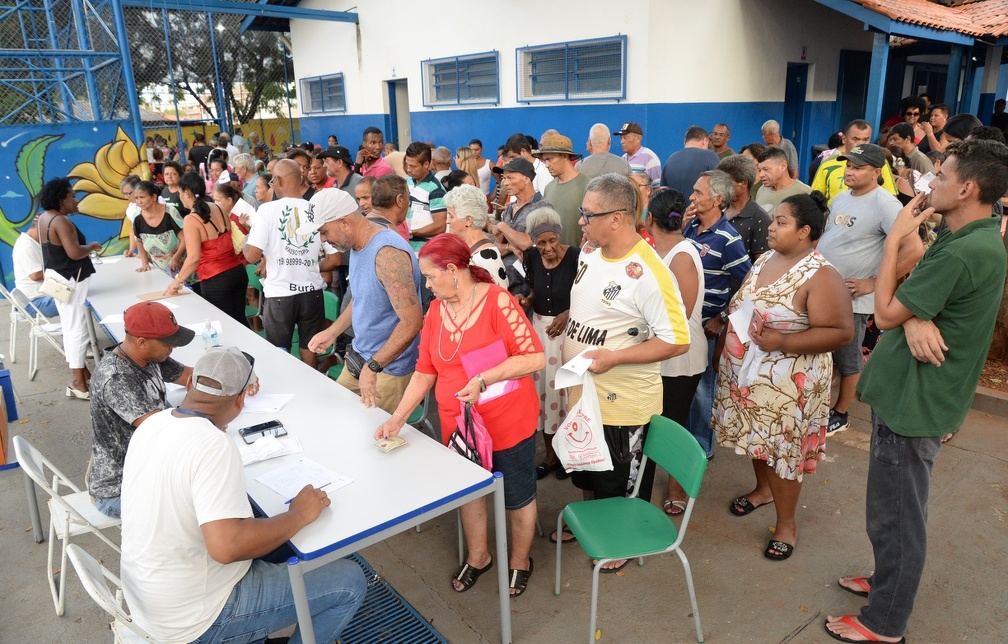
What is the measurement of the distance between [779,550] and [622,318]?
4.80 ft

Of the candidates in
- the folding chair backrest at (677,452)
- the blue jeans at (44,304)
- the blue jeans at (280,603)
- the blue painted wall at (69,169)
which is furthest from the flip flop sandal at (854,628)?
the blue painted wall at (69,169)

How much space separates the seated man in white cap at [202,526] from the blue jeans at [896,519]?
6.96 ft

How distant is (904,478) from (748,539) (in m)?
1.13

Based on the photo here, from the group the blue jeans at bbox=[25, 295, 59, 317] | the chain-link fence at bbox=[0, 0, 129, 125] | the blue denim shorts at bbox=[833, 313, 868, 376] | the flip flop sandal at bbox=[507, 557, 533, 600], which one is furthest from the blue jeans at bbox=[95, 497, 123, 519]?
the chain-link fence at bbox=[0, 0, 129, 125]

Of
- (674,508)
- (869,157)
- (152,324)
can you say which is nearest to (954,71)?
(869,157)

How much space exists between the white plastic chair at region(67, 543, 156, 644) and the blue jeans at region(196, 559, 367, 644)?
0.22 m

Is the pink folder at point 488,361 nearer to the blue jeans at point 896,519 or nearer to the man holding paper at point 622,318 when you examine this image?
the man holding paper at point 622,318

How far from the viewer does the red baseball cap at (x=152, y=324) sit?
112 inches

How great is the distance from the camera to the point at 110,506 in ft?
9.78

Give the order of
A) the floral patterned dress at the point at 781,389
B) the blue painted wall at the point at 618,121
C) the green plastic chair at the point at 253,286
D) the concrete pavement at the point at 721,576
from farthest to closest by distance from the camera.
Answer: the blue painted wall at the point at 618,121 < the green plastic chair at the point at 253,286 < the floral patterned dress at the point at 781,389 < the concrete pavement at the point at 721,576

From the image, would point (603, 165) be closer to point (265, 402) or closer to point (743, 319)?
point (743, 319)

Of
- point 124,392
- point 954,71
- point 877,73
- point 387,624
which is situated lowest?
point 387,624

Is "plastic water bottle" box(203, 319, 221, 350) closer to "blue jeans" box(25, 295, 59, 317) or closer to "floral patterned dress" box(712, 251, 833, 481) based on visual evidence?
"blue jeans" box(25, 295, 59, 317)

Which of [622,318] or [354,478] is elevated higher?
[622,318]
